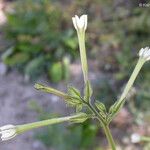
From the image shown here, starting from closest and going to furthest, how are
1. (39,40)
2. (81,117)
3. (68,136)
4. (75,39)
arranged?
(81,117), (68,136), (75,39), (39,40)

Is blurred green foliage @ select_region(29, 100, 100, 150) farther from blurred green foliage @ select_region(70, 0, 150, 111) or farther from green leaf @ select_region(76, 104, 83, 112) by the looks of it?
green leaf @ select_region(76, 104, 83, 112)

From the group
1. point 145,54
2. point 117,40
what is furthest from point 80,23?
point 117,40

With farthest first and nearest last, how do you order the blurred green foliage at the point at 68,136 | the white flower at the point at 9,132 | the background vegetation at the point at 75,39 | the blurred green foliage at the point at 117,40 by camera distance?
the background vegetation at the point at 75,39 → the blurred green foliage at the point at 117,40 → the blurred green foliage at the point at 68,136 → the white flower at the point at 9,132

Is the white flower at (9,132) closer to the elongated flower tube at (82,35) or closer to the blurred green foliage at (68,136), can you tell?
the elongated flower tube at (82,35)


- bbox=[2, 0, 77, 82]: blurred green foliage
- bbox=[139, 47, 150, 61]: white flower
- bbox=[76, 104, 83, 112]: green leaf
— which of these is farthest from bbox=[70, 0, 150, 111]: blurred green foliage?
bbox=[76, 104, 83, 112]: green leaf

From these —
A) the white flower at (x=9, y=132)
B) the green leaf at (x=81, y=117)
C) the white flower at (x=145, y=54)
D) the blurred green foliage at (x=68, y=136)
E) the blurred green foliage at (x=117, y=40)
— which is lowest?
the green leaf at (x=81, y=117)

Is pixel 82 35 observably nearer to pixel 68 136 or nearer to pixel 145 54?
pixel 145 54

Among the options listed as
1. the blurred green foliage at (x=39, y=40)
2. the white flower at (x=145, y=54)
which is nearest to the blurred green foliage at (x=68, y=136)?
the blurred green foliage at (x=39, y=40)

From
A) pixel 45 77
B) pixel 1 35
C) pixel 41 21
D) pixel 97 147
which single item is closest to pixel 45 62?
pixel 45 77
